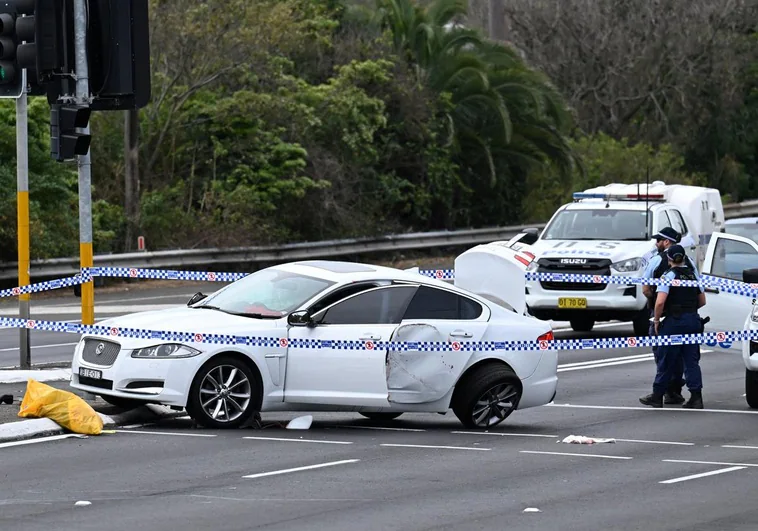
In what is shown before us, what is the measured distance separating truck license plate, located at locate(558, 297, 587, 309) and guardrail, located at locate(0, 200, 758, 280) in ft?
36.9

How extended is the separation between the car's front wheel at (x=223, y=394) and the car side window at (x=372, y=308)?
900 millimetres

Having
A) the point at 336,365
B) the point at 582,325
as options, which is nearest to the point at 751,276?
the point at 336,365

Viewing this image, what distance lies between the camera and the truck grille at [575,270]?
21.8m

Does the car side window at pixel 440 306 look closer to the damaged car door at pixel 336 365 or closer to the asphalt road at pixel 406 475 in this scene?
the damaged car door at pixel 336 365

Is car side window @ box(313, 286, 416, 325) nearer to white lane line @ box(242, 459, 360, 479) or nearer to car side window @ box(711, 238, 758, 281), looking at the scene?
white lane line @ box(242, 459, 360, 479)

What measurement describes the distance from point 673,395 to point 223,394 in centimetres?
534

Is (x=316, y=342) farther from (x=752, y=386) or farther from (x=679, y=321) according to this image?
(x=752, y=386)

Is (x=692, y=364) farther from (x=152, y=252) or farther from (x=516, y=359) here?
(x=152, y=252)

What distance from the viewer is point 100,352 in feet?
44.3

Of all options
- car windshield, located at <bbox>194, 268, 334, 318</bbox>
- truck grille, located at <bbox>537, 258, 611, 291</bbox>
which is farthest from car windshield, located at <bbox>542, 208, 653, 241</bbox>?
car windshield, located at <bbox>194, 268, 334, 318</bbox>

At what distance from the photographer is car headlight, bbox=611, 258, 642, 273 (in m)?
21.8

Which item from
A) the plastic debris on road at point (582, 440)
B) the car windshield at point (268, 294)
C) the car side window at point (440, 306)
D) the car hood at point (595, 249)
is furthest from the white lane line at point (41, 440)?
the car hood at point (595, 249)

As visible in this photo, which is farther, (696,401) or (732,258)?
(732,258)

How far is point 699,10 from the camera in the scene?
49938mm
